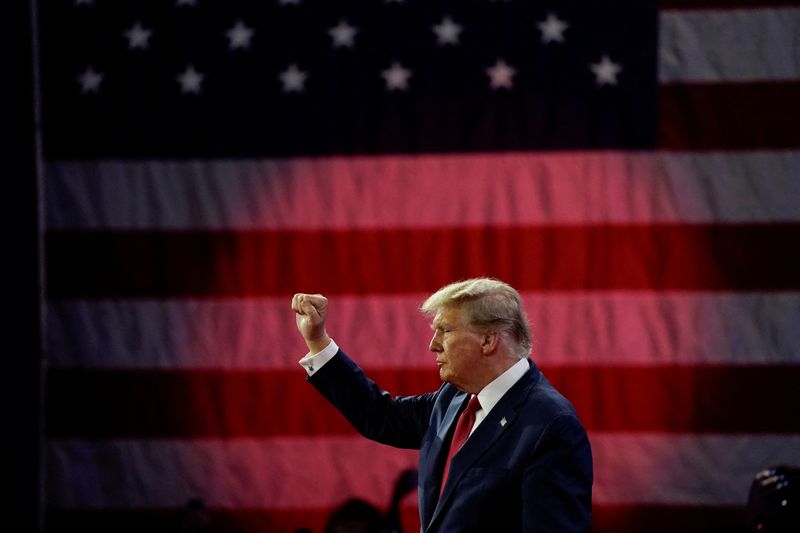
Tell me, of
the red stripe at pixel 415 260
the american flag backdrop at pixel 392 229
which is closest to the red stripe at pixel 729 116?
the american flag backdrop at pixel 392 229

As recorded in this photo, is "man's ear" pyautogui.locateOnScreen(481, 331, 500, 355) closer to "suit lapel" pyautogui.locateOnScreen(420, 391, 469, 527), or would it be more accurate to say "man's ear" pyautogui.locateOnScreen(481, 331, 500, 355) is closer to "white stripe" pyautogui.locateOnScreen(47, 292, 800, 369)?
"suit lapel" pyautogui.locateOnScreen(420, 391, 469, 527)

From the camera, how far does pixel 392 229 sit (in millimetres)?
3652

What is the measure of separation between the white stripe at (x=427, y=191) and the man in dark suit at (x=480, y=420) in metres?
1.61

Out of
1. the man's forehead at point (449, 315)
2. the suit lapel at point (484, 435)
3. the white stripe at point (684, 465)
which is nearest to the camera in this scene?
the suit lapel at point (484, 435)

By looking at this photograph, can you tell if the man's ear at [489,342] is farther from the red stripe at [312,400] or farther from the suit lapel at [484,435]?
the red stripe at [312,400]

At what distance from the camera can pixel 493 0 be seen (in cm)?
365

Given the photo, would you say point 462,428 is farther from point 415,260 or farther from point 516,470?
point 415,260

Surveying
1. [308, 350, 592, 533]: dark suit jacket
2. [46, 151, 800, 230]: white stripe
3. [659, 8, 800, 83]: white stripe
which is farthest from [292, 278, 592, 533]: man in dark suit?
[659, 8, 800, 83]: white stripe

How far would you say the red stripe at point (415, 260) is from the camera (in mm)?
3518

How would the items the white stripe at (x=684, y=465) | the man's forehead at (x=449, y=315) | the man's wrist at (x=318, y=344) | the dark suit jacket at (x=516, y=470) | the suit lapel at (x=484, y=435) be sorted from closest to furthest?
1. the dark suit jacket at (x=516, y=470)
2. the suit lapel at (x=484, y=435)
3. the man's forehead at (x=449, y=315)
4. the man's wrist at (x=318, y=344)
5. the white stripe at (x=684, y=465)

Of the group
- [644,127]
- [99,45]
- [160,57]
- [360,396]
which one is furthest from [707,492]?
[99,45]

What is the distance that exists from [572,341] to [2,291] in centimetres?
230

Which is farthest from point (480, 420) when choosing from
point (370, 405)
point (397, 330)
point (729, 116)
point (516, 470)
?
point (729, 116)

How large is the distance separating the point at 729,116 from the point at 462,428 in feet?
7.36
